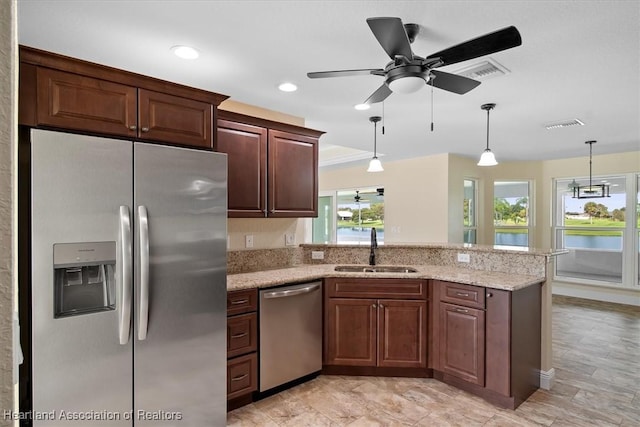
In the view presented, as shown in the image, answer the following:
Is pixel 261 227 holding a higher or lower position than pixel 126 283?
higher

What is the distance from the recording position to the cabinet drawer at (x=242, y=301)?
8.06 ft

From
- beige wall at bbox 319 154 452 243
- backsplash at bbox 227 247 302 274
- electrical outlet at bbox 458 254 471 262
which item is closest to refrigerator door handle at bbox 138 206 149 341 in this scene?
backsplash at bbox 227 247 302 274

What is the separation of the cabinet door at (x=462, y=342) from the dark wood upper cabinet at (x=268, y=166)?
5.02 feet

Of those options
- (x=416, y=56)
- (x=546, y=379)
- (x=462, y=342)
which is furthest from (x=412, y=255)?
(x=416, y=56)

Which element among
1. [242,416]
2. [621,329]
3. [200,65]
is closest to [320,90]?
[200,65]

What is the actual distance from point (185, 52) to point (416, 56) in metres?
1.49

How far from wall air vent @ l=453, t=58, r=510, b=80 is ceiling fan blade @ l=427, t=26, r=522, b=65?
73cm

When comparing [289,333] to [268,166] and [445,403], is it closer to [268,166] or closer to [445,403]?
[445,403]

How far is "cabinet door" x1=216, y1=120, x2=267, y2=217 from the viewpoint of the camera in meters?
2.83

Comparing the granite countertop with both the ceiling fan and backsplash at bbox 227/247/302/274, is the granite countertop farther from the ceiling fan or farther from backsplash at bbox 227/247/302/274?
the ceiling fan

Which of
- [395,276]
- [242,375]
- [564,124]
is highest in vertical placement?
[564,124]

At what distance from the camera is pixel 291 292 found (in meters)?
2.75

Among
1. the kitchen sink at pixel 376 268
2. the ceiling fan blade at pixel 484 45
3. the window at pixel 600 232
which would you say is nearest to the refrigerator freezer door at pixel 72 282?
the ceiling fan blade at pixel 484 45

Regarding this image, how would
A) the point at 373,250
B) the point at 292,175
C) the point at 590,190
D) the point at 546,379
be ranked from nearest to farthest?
1. the point at 546,379
2. the point at 292,175
3. the point at 373,250
4. the point at 590,190
